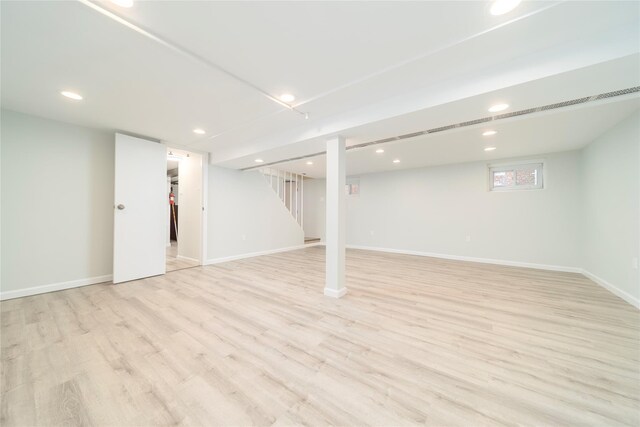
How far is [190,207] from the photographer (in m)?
4.98

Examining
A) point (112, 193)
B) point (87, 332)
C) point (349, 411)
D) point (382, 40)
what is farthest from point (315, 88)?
point (112, 193)

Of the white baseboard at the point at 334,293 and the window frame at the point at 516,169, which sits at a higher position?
the window frame at the point at 516,169

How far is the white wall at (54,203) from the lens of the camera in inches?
108

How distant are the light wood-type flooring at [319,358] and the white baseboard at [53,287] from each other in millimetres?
167

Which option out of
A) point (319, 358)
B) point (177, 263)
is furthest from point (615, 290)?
point (177, 263)

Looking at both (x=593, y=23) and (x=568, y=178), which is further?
(x=568, y=178)

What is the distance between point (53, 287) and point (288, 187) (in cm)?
546

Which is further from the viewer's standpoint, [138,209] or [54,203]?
[138,209]

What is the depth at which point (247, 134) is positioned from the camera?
3.56 m

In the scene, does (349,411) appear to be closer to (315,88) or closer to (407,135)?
(315,88)

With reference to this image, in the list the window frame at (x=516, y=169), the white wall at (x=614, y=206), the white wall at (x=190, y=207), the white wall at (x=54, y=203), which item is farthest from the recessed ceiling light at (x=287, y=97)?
the window frame at (x=516, y=169)

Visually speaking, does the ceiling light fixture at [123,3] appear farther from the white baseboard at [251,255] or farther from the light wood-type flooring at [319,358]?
the white baseboard at [251,255]

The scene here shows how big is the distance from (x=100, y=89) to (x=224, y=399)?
3.07 m

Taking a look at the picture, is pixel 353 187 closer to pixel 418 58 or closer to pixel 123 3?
pixel 418 58
